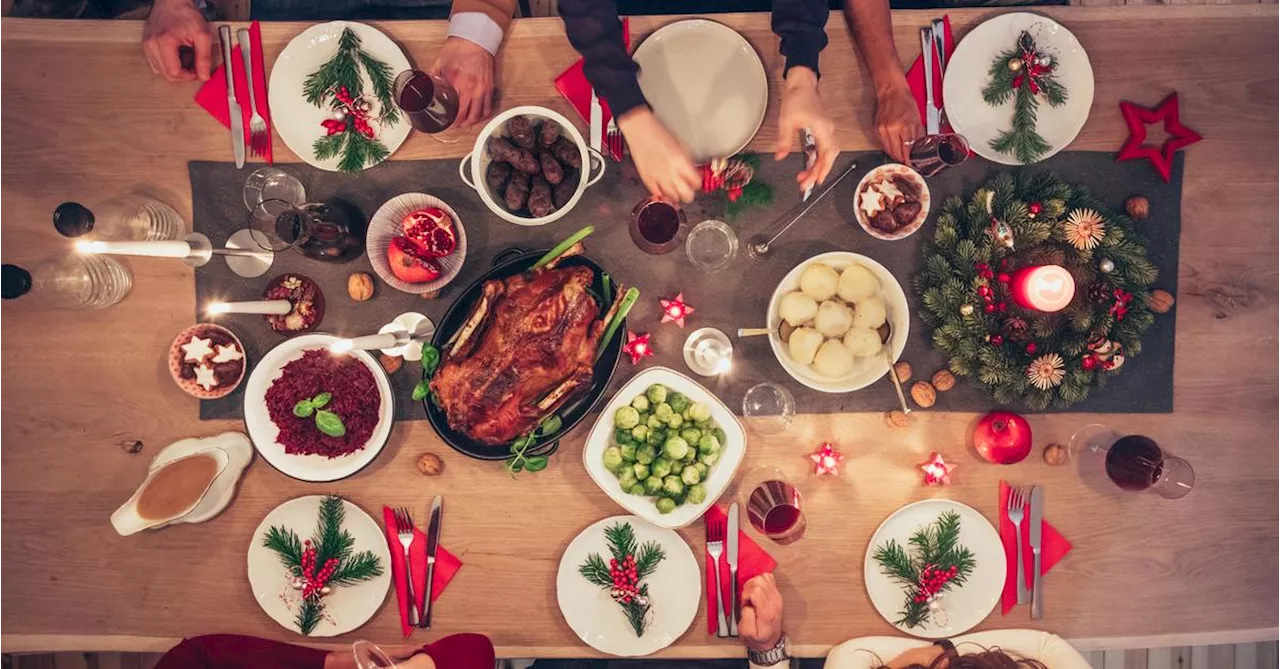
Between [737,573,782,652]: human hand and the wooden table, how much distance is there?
94mm

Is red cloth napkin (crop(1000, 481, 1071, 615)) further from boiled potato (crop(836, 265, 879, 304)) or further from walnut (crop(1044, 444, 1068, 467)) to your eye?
boiled potato (crop(836, 265, 879, 304))

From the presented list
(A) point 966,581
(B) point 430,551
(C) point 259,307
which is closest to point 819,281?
(A) point 966,581

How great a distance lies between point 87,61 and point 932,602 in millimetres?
2834

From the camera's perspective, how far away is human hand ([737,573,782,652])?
188cm

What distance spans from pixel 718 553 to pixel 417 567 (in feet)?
2.83

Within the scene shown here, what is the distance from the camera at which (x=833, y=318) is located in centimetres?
181

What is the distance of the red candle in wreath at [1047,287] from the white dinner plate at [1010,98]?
363 millimetres

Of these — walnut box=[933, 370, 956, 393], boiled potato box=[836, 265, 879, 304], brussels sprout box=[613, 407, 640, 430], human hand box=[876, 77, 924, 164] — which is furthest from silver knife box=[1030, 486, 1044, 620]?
brussels sprout box=[613, 407, 640, 430]

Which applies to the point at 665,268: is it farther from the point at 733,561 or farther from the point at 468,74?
the point at 733,561

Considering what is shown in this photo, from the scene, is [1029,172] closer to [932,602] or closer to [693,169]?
[693,169]

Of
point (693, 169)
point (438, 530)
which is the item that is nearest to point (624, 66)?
point (693, 169)

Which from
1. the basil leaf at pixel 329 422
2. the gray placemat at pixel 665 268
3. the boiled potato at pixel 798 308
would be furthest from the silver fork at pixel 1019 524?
the basil leaf at pixel 329 422

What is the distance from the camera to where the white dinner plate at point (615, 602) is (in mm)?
1929

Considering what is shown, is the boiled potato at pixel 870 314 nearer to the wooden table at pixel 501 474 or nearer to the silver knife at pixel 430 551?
the wooden table at pixel 501 474
